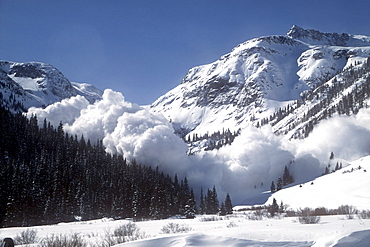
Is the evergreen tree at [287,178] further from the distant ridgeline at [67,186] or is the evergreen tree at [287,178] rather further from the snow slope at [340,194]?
the distant ridgeline at [67,186]

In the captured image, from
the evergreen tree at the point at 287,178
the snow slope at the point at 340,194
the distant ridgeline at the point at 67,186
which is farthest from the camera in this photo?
the evergreen tree at the point at 287,178

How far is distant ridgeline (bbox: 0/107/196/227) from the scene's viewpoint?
188 ft

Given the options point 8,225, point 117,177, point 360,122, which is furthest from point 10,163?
point 360,122

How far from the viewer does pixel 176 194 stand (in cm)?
8181

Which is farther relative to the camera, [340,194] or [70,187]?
[70,187]

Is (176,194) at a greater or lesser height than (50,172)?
lesser

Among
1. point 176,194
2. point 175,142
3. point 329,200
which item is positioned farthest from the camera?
point 175,142

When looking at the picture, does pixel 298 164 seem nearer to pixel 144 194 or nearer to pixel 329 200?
pixel 329 200

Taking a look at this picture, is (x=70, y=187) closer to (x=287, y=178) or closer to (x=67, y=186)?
(x=67, y=186)

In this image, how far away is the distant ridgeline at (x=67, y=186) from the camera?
188ft

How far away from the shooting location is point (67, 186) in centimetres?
7275

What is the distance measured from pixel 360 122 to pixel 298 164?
45.6 m

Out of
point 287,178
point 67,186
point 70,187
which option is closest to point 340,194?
point 70,187

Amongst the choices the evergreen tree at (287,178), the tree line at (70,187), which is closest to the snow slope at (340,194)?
the tree line at (70,187)
